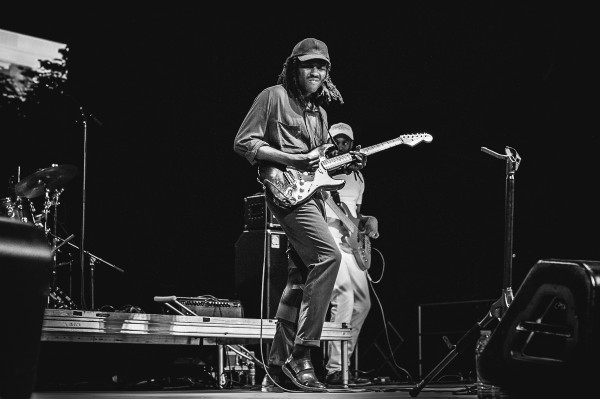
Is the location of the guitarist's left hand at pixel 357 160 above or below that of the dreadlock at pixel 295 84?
below

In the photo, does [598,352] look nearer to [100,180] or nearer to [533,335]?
[533,335]

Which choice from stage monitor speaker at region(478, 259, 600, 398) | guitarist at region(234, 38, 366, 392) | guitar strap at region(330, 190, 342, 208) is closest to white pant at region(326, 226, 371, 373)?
guitar strap at region(330, 190, 342, 208)

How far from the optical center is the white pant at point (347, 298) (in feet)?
18.3

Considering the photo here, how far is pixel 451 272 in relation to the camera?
295 inches

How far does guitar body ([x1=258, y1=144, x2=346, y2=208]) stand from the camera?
398 cm

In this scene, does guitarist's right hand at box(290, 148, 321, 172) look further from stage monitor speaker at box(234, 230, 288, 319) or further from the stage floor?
stage monitor speaker at box(234, 230, 288, 319)

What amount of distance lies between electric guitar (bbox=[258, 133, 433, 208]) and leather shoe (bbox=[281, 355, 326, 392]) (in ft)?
2.69

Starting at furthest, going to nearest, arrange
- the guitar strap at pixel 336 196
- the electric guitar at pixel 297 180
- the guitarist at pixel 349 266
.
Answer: the guitarist at pixel 349 266
the guitar strap at pixel 336 196
the electric guitar at pixel 297 180

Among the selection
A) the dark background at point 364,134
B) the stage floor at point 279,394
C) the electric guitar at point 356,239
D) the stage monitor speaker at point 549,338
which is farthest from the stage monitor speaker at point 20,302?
the dark background at point 364,134

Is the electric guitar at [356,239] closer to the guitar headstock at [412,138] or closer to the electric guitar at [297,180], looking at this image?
the guitar headstock at [412,138]

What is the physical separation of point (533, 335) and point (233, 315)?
12.3 ft

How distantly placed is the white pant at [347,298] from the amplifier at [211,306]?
2.46ft

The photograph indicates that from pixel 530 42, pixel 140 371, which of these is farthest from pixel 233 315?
pixel 530 42

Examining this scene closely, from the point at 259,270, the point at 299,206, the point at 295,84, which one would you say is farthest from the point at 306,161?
the point at 259,270
